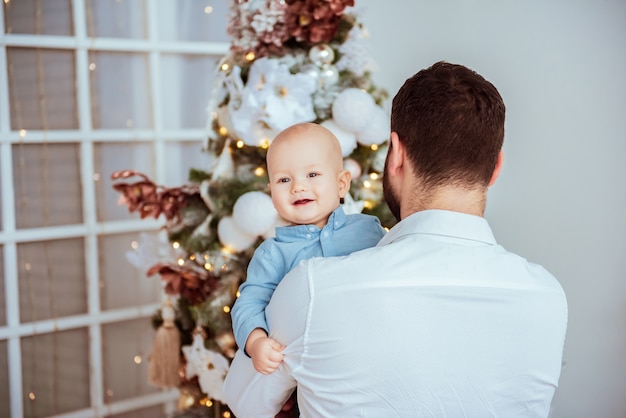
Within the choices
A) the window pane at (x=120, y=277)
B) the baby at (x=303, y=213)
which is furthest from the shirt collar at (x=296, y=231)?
the window pane at (x=120, y=277)

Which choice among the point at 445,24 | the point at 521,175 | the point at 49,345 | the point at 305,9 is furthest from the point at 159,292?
the point at 445,24

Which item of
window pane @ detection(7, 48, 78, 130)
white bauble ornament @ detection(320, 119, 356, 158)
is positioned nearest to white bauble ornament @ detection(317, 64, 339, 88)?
white bauble ornament @ detection(320, 119, 356, 158)

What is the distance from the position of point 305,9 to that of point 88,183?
135 centimetres

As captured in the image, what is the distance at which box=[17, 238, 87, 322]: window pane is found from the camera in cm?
270

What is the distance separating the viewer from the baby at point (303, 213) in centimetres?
132

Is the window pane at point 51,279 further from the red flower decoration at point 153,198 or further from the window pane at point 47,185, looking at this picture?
the red flower decoration at point 153,198

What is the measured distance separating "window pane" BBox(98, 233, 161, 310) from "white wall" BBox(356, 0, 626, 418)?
5.82ft

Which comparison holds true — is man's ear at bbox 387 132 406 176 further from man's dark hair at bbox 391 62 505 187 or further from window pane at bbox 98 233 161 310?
window pane at bbox 98 233 161 310

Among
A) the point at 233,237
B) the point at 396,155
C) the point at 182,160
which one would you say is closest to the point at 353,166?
the point at 233,237

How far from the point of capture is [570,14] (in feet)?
9.29

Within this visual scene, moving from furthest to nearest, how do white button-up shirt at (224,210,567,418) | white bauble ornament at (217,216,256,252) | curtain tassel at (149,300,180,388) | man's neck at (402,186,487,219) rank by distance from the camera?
curtain tassel at (149,300,180,388), white bauble ornament at (217,216,256,252), man's neck at (402,186,487,219), white button-up shirt at (224,210,567,418)

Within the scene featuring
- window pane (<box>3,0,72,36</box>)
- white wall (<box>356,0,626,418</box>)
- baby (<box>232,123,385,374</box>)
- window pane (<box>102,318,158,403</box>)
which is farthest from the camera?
window pane (<box>102,318,158,403</box>)

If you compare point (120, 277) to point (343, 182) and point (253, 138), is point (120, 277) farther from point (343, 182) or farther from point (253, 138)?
point (343, 182)

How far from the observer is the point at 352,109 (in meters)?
1.98
